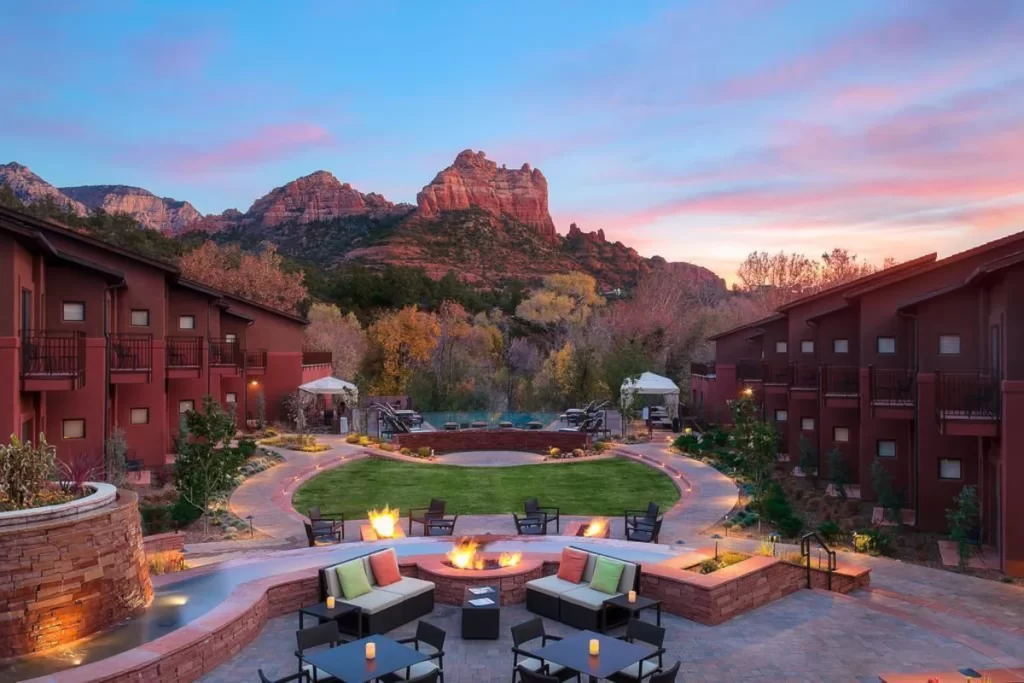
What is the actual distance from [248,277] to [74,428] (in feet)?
87.2

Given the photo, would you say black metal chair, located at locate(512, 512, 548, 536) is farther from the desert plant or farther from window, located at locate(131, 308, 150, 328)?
window, located at locate(131, 308, 150, 328)

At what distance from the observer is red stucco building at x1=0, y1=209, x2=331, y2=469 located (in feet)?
51.5

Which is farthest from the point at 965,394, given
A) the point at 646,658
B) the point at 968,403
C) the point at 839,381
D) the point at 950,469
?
the point at 646,658

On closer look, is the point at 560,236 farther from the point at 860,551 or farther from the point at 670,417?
the point at 860,551

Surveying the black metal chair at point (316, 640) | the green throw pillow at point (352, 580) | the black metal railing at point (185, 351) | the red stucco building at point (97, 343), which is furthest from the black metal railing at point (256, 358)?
the black metal chair at point (316, 640)

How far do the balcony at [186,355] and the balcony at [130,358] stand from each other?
133 centimetres

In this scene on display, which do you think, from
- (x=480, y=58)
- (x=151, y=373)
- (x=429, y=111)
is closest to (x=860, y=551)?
(x=151, y=373)

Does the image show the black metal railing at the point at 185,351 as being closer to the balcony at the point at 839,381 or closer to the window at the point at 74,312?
the window at the point at 74,312

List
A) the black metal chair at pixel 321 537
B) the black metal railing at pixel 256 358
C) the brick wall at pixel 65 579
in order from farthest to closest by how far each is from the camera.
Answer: the black metal railing at pixel 256 358
the black metal chair at pixel 321 537
the brick wall at pixel 65 579

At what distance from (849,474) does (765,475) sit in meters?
3.79

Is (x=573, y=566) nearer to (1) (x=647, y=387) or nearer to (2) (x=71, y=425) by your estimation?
(2) (x=71, y=425)

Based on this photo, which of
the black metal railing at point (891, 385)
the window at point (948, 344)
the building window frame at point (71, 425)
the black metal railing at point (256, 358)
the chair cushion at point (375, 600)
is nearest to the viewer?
the chair cushion at point (375, 600)

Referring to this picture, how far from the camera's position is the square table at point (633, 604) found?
9.69 meters

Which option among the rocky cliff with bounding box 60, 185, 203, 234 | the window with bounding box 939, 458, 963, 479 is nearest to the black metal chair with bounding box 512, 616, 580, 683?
the window with bounding box 939, 458, 963, 479
